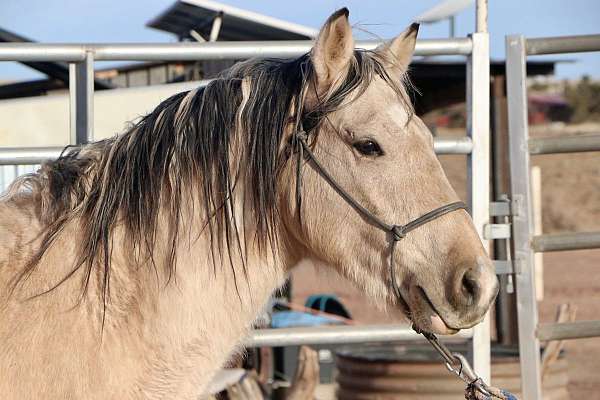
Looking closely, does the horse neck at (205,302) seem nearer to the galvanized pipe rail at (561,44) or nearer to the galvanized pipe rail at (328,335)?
the galvanized pipe rail at (328,335)

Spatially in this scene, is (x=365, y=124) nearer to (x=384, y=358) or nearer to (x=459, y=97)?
(x=384, y=358)

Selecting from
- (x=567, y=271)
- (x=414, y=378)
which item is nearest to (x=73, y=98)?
(x=414, y=378)

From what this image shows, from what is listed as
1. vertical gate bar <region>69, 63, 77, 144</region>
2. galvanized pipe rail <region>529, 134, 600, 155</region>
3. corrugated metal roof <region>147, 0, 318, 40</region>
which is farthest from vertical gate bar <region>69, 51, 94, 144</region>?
corrugated metal roof <region>147, 0, 318, 40</region>

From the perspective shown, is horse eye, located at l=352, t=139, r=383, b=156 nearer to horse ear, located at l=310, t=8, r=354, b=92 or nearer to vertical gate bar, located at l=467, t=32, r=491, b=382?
horse ear, located at l=310, t=8, r=354, b=92

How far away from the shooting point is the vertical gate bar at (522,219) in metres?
3.88

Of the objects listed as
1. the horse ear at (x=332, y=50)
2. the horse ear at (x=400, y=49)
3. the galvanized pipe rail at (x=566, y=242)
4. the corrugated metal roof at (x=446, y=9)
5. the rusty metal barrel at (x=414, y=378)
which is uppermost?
the corrugated metal roof at (x=446, y=9)

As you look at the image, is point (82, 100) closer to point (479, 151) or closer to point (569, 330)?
point (479, 151)

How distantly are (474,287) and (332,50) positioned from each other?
85 centimetres

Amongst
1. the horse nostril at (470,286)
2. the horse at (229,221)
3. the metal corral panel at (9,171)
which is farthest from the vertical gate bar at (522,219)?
the metal corral panel at (9,171)

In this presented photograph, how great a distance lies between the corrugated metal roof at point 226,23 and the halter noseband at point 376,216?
12.3 ft

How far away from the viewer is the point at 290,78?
9.04ft

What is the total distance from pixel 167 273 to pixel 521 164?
2.01m

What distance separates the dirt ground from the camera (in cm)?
1009

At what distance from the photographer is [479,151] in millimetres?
3881
